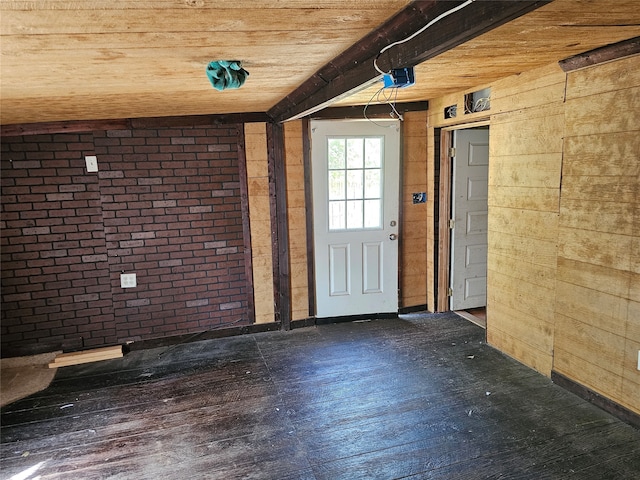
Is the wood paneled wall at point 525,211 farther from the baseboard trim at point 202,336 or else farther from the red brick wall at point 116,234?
the red brick wall at point 116,234

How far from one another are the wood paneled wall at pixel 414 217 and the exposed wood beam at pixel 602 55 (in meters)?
1.80

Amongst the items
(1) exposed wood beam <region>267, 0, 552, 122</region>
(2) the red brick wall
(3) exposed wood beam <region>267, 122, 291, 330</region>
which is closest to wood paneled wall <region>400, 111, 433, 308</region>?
(3) exposed wood beam <region>267, 122, 291, 330</region>

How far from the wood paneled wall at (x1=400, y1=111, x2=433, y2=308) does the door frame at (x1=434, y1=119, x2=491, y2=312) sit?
0.35 ft

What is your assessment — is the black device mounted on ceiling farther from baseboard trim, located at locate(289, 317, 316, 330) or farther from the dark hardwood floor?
baseboard trim, located at locate(289, 317, 316, 330)

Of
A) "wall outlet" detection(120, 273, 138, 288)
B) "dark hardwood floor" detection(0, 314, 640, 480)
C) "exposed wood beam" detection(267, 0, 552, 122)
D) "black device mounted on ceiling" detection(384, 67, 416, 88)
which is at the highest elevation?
"exposed wood beam" detection(267, 0, 552, 122)

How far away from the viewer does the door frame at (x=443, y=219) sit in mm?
4395

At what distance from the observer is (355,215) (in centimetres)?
439

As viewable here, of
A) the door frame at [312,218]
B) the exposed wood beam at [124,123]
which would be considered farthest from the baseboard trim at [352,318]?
the exposed wood beam at [124,123]

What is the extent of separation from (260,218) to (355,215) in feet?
3.15

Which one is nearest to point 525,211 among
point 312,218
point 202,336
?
point 312,218

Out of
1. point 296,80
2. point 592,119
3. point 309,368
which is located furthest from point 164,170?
point 592,119

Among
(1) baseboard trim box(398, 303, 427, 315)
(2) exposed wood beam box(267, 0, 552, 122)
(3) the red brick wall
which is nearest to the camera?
(2) exposed wood beam box(267, 0, 552, 122)

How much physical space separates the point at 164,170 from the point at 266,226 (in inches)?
42.4

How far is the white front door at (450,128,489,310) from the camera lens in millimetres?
4410
